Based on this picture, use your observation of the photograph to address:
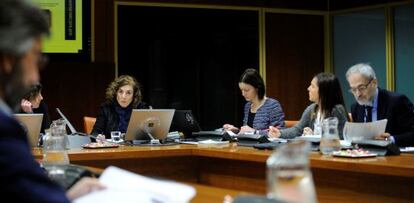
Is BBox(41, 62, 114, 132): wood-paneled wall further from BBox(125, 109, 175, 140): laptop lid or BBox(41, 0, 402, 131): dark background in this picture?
BBox(125, 109, 175, 140): laptop lid

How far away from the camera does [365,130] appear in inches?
128

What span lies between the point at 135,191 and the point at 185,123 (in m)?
3.35

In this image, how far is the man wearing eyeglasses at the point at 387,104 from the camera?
147 inches

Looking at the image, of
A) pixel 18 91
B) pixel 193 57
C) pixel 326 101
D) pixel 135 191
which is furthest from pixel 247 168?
pixel 193 57

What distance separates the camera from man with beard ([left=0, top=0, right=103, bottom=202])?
92 cm

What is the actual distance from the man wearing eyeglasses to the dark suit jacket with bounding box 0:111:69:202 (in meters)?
3.06

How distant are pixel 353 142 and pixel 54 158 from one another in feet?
5.55

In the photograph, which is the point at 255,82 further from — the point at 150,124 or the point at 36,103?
the point at 36,103

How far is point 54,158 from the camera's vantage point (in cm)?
232

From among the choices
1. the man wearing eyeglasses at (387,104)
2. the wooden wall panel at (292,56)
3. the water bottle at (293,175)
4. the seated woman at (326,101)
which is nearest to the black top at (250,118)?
the seated woman at (326,101)

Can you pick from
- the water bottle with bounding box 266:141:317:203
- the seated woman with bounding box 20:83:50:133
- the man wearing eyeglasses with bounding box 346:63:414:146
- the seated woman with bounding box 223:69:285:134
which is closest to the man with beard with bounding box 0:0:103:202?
the water bottle with bounding box 266:141:317:203

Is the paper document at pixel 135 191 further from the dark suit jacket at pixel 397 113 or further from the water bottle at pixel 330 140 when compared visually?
the dark suit jacket at pixel 397 113

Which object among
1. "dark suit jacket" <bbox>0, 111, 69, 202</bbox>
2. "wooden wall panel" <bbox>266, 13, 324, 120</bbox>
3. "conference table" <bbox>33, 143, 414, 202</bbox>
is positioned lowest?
"conference table" <bbox>33, 143, 414, 202</bbox>

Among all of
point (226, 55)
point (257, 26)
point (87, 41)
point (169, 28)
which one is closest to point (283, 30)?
point (257, 26)
